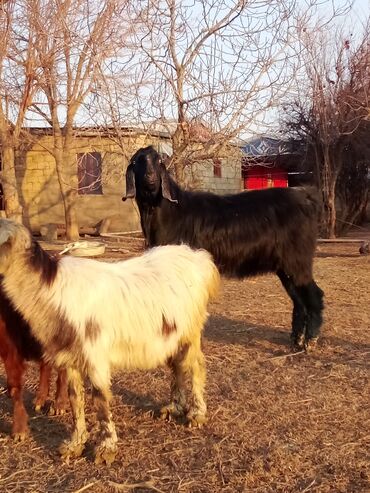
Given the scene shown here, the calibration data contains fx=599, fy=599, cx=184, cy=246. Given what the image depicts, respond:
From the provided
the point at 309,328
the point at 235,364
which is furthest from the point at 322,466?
the point at 309,328

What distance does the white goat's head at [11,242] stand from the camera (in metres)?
3.55

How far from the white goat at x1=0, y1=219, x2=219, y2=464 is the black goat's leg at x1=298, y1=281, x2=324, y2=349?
2184 millimetres

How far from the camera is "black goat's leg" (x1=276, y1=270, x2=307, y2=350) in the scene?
20.5 feet

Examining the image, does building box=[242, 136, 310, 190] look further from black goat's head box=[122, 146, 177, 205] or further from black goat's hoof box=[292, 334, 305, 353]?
black goat's head box=[122, 146, 177, 205]

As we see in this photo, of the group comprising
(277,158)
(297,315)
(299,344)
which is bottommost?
(299,344)

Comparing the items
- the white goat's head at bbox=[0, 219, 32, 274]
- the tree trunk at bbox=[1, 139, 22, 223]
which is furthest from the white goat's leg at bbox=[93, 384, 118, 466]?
the tree trunk at bbox=[1, 139, 22, 223]

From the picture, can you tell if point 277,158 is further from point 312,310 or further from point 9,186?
point 312,310

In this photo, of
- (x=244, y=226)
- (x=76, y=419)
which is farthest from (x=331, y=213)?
(x=76, y=419)

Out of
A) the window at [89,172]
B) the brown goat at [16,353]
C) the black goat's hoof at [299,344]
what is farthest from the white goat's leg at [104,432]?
the window at [89,172]

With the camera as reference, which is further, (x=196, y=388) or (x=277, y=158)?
(x=277, y=158)

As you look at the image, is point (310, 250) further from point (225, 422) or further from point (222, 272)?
point (225, 422)

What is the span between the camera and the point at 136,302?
3.93m

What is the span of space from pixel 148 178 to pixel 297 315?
216 cm

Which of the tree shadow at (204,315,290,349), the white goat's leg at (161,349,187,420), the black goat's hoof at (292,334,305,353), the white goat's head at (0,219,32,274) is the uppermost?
the white goat's head at (0,219,32,274)
